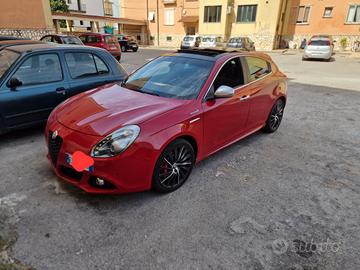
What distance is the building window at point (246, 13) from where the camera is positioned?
28667 millimetres

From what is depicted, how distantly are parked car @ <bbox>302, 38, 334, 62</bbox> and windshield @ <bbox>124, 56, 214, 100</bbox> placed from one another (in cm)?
1762

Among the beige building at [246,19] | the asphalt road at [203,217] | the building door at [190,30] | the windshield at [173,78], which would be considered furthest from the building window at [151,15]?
the asphalt road at [203,217]

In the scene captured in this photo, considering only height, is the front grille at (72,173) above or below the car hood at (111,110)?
below

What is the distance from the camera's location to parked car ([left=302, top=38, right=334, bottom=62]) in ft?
58.0

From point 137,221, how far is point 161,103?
4.59ft

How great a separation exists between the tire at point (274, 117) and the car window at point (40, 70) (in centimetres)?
399

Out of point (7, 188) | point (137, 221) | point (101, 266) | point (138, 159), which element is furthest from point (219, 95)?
point (7, 188)

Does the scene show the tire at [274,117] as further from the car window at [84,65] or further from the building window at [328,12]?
the building window at [328,12]

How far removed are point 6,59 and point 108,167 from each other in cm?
338

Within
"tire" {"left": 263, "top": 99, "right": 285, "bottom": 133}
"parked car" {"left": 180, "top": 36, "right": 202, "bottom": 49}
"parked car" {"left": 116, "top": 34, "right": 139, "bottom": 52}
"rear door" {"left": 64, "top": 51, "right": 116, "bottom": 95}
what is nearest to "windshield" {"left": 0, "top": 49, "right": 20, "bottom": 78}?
"rear door" {"left": 64, "top": 51, "right": 116, "bottom": 95}

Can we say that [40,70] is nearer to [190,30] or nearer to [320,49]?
[320,49]

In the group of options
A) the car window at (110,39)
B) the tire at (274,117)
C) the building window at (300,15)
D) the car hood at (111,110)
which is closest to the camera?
the car hood at (111,110)

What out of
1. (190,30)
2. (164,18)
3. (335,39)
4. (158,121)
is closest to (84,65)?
(158,121)

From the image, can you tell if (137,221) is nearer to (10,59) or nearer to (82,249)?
(82,249)
